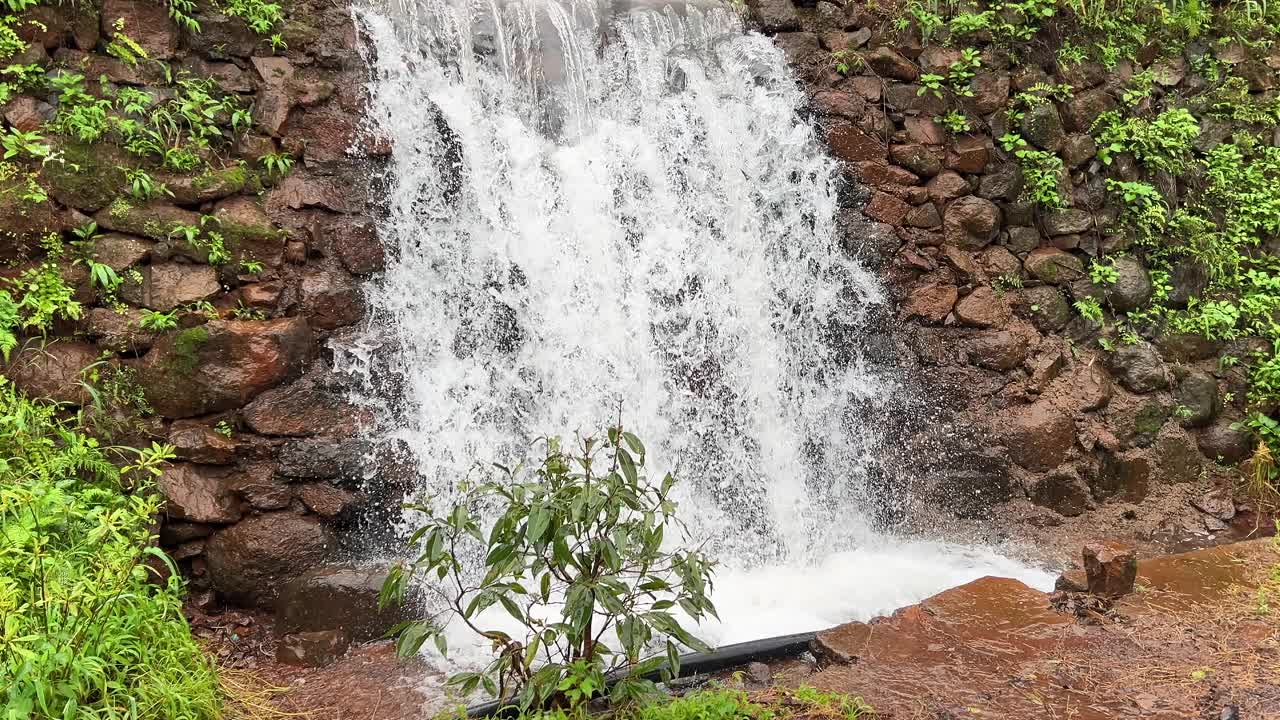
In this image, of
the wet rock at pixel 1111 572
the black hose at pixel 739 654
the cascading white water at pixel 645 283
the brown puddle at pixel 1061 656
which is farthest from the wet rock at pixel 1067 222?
the black hose at pixel 739 654

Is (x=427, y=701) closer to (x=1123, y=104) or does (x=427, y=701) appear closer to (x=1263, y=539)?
(x=1263, y=539)

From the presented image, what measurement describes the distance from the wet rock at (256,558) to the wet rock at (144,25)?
289cm

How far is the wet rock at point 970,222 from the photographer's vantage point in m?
6.21

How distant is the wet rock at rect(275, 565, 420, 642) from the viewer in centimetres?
417

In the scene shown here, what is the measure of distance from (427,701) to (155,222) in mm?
3050

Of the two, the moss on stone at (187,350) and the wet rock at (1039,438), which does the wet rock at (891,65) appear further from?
the moss on stone at (187,350)

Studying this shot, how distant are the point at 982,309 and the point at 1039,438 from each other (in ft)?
3.50

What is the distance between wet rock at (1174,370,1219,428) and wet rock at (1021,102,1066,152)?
2.11m

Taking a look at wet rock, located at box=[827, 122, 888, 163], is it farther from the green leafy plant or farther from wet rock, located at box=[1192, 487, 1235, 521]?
the green leafy plant

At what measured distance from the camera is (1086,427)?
19.5 ft

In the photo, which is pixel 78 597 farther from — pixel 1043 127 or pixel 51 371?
pixel 1043 127

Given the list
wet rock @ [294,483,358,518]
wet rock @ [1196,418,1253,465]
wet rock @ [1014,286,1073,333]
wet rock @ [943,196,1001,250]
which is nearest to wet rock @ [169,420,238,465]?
wet rock @ [294,483,358,518]

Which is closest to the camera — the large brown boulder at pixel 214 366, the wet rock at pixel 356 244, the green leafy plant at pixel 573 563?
the green leafy plant at pixel 573 563

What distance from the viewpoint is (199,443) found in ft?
14.0
